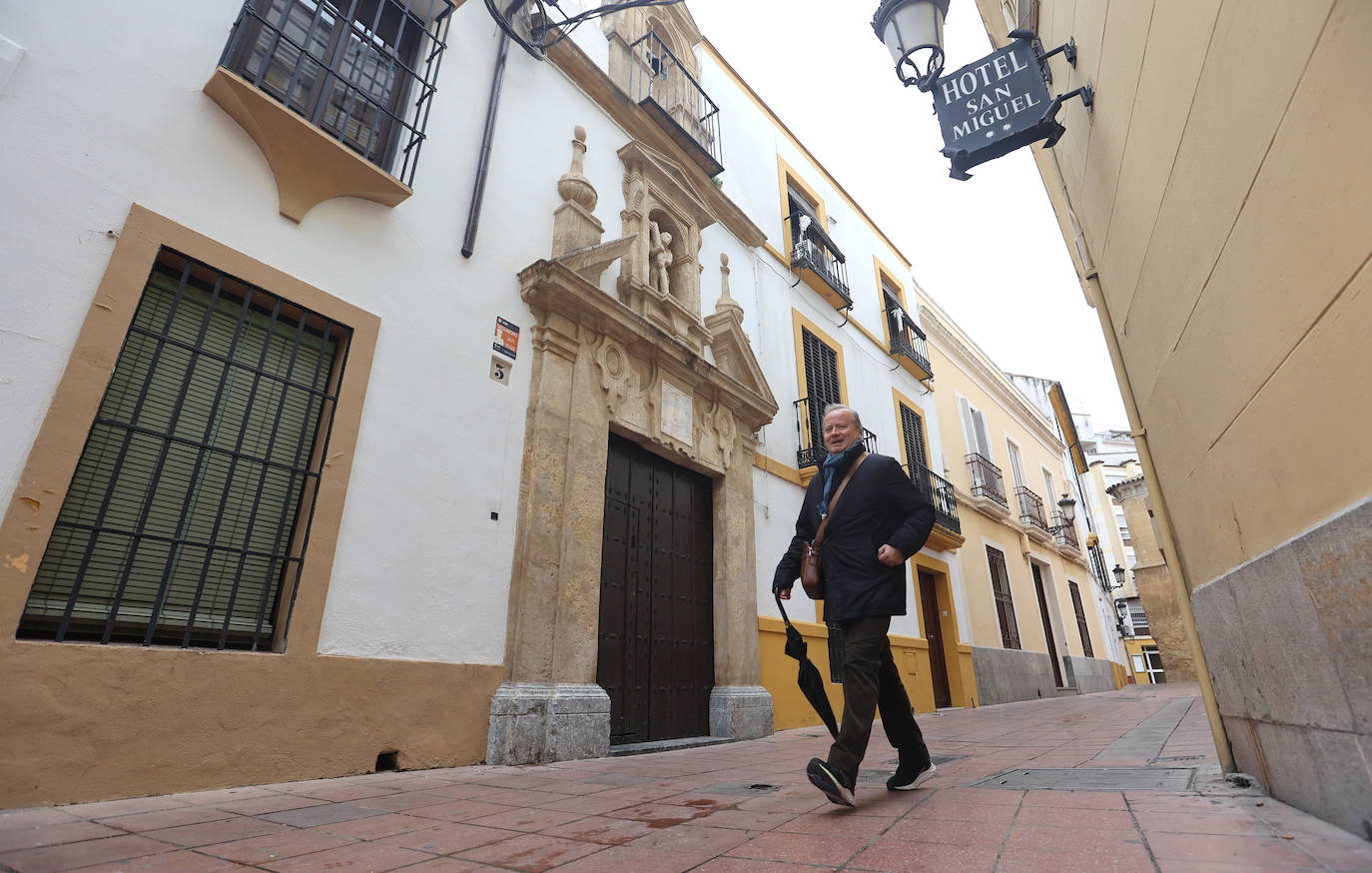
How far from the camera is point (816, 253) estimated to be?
35.1 ft

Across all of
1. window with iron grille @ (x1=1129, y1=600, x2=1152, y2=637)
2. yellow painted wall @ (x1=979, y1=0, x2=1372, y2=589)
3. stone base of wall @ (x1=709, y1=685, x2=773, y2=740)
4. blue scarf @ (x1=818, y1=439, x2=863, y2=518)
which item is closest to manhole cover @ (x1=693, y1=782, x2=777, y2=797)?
blue scarf @ (x1=818, y1=439, x2=863, y2=518)

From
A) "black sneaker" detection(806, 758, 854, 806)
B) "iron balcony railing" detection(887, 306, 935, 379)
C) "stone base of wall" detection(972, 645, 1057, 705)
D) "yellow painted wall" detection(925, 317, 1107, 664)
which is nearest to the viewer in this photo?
"black sneaker" detection(806, 758, 854, 806)

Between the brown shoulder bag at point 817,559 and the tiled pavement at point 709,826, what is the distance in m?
0.82

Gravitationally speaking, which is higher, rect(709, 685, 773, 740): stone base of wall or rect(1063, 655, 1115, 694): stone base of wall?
rect(1063, 655, 1115, 694): stone base of wall

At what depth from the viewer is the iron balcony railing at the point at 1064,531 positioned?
16.8 m

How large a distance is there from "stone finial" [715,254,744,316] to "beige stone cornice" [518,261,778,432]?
0.82 meters

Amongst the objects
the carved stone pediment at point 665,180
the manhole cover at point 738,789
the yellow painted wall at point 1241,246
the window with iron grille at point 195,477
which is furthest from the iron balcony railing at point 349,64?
the manhole cover at point 738,789

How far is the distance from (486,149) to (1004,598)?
1226 cm

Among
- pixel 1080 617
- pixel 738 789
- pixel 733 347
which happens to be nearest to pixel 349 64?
pixel 733 347

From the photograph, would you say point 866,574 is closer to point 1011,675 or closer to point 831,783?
point 831,783

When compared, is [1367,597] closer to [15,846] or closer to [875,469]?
[875,469]

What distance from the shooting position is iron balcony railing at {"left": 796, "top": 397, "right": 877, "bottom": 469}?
28.1ft

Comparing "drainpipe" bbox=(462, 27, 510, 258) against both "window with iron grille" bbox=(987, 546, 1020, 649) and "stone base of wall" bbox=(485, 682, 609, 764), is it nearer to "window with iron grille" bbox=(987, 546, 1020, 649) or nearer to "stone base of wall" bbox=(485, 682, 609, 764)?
"stone base of wall" bbox=(485, 682, 609, 764)

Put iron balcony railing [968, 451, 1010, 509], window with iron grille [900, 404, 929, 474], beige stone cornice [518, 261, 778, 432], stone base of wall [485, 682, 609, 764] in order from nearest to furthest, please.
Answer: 1. stone base of wall [485, 682, 609, 764]
2. beige stone cornice [518, 261, 778, 432]
3. window with iron grille [900, 404, 929, 474]
4. iron balcony railing [968, 451, 1010, 509]
